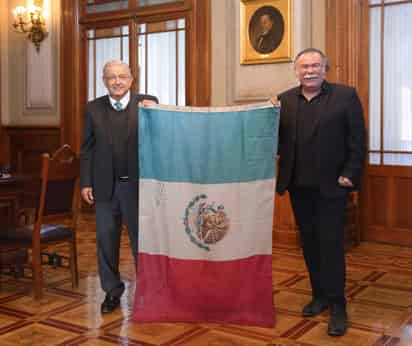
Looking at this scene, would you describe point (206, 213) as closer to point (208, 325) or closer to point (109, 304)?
point (208, 325)

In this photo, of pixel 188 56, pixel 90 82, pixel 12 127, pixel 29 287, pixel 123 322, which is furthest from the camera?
pixel 12 127

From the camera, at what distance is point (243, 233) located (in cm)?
314

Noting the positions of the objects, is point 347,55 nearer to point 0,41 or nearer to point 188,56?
Result: point 188,56

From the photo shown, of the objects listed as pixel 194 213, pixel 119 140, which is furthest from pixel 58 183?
pixel 194 213

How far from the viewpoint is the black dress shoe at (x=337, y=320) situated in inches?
120

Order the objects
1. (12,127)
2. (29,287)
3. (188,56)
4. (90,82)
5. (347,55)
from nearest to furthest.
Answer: (29,287) → (347,55) → (188,56) → (90,82) → (12,127)

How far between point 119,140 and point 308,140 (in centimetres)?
100

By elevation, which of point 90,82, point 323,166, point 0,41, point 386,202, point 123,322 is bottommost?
point 123,322

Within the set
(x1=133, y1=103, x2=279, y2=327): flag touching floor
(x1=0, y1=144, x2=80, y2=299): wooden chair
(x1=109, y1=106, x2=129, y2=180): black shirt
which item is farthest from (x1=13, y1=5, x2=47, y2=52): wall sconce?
(x1=133, y1=103, x2=279, y2=327): flag touching floor

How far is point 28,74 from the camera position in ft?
25.1

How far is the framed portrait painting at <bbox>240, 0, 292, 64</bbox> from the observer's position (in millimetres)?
5582

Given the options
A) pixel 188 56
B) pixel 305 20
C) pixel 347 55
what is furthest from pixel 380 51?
pixel 188 56

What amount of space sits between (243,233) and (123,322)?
2.60 feet

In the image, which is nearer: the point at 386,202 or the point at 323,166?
the point at 323,166
